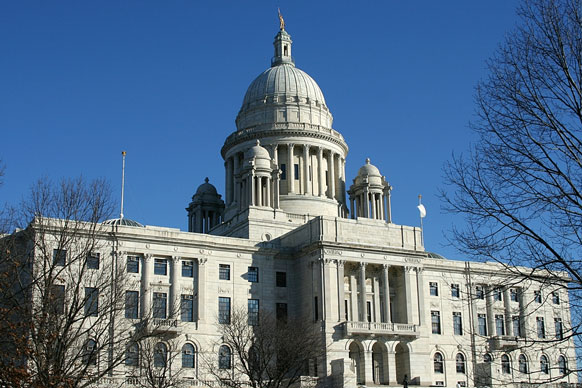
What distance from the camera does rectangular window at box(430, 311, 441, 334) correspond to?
91562 millimetres

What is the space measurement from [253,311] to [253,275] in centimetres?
397

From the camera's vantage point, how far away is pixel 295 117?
107188 mm

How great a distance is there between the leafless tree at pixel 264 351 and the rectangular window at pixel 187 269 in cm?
597

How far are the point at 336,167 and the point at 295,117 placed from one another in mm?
8717

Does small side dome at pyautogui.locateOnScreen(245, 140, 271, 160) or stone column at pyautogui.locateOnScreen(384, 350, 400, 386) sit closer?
stone column at pyautogui.locateOnScreen(384, 350, 400, 386)

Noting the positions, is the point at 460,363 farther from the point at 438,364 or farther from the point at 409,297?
the point at 409,297

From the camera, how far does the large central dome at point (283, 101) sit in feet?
353

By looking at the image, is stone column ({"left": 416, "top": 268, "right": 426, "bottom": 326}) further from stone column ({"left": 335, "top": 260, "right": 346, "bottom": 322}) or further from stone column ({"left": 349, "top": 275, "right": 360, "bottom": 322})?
stone column ({"left": 335, "top": 260, "right": 346, "bottom": 322})

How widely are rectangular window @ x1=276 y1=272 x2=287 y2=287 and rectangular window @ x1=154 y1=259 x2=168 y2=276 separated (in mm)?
12517

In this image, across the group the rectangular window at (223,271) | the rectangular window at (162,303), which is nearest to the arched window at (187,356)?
the rectangular window at (162,303)

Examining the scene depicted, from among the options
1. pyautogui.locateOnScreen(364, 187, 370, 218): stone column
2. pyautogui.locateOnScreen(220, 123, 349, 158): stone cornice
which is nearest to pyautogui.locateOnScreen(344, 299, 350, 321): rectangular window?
pyautogui.locateOnScreen(364, 187, 370, 218): stone column

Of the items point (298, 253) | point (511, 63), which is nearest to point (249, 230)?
point (298, 253)

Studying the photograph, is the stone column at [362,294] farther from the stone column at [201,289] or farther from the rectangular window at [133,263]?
the rectangular window at [133,263]

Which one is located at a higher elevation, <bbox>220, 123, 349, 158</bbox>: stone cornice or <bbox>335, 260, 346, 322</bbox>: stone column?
<bbox>220, 123, 349, 158</bbox>: stone cornice
